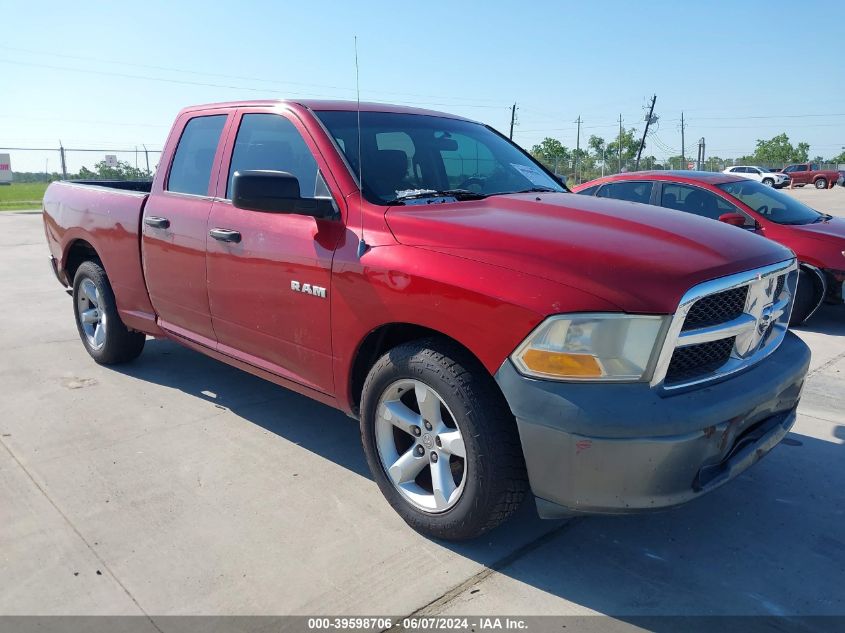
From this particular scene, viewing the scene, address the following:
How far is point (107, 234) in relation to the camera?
477 cm

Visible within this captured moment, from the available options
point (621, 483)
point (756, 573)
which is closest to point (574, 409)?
point (621, 483)

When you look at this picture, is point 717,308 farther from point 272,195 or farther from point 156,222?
point 156,222

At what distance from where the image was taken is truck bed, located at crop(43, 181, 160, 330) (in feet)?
14.9

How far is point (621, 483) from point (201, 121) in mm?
3380

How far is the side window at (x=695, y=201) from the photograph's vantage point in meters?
7.29

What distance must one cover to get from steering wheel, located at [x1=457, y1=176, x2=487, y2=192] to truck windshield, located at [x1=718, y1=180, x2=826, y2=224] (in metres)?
4.71

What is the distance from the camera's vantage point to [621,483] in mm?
2348

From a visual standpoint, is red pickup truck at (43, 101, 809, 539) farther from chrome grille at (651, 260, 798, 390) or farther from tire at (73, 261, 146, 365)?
tire at (73, 261, 146, 365)

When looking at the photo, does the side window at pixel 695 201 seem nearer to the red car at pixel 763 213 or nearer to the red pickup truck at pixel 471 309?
the red car at pixel 763 213

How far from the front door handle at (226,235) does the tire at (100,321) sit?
1662 millimetres

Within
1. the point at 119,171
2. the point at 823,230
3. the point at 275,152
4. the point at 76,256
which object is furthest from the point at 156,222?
the point at 119,171

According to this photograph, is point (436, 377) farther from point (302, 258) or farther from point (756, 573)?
point (756, 573)

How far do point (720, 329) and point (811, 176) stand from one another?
166 ft

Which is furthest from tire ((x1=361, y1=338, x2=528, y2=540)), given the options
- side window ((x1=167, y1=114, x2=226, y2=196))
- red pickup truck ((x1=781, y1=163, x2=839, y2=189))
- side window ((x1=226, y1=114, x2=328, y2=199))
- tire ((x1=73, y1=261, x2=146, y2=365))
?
red pickup truck ((x1=781, y1=163, x2=839, y2=189))
